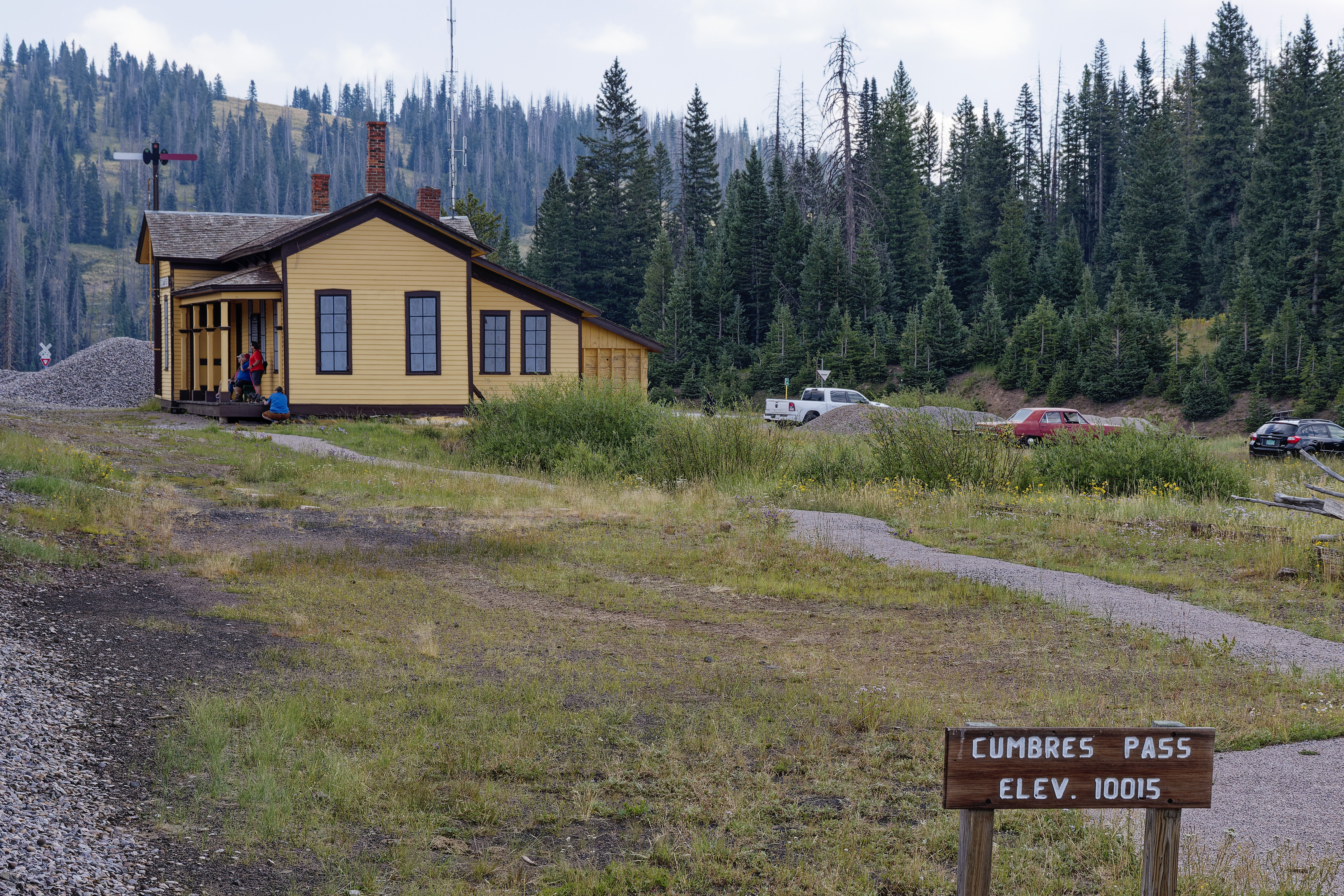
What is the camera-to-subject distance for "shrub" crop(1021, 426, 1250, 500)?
21.1 m

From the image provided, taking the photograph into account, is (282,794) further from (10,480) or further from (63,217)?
(63,217)

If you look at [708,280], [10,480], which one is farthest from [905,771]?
[708,280]

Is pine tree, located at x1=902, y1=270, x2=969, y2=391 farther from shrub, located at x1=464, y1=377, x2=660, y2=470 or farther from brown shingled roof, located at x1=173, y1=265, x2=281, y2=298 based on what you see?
brown shingled roof, located at x1=173, y1=265, x2=281, y2=298

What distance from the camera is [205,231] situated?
3588 cm

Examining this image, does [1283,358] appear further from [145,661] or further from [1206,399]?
[145,661]

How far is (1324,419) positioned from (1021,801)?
148 ft

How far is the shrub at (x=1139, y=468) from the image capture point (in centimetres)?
2109

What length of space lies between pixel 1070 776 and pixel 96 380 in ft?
163

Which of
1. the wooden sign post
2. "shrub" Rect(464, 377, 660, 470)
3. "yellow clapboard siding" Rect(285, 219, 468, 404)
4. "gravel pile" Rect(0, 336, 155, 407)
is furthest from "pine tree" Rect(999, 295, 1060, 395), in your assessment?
the wooden sign post

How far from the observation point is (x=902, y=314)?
236ft

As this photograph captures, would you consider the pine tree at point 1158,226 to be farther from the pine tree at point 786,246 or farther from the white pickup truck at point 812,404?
the white pickup truck at point 812,404

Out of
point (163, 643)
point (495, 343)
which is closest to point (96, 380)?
point (495, 343)

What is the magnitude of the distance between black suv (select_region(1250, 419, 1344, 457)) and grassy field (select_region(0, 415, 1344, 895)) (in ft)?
60.6

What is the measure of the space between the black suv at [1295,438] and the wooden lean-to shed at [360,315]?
18.1 m
